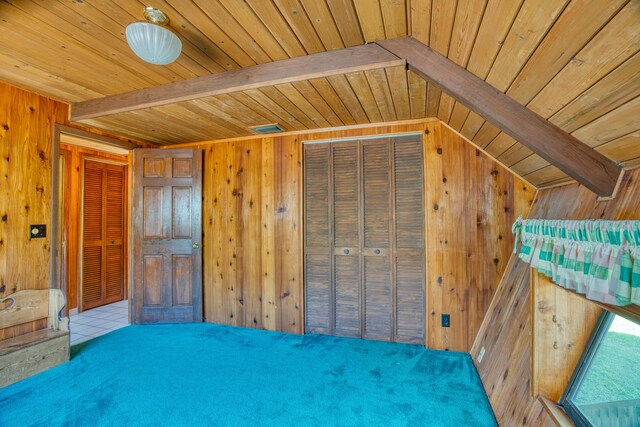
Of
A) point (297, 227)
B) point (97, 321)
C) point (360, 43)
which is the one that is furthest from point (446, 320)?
point (97, 321)

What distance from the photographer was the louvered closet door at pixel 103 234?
438 cm

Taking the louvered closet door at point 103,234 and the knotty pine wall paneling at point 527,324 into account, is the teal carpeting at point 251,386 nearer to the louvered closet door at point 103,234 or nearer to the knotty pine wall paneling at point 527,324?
the knotty pine wall paneling at point 527,324

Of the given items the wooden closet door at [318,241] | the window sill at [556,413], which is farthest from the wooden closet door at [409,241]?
the window sill at [556,413]

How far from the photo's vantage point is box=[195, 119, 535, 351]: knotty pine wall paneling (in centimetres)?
282

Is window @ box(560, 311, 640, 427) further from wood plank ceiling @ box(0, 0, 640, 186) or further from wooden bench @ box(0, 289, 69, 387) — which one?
wooden bench @ box(0, 289, 69, 387)

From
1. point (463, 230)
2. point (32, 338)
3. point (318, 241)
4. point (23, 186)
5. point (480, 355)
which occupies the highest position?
point (23, 186)

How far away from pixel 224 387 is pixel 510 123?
2.50 meters

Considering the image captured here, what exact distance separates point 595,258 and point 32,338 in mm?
3663

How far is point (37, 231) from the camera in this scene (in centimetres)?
267

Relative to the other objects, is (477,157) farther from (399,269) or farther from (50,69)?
(50,69)

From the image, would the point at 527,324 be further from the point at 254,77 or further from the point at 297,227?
the point at 254,77

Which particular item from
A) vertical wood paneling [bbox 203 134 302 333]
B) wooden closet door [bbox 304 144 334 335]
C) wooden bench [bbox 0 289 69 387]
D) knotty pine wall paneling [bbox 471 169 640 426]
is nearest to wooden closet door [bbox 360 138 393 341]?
wooden closet door [bbox 304 144 334 335]

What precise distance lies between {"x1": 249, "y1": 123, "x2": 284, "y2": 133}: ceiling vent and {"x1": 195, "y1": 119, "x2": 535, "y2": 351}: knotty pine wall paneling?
5.9 inches

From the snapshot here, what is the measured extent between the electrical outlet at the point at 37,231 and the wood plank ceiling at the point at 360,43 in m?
1.10
